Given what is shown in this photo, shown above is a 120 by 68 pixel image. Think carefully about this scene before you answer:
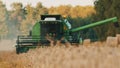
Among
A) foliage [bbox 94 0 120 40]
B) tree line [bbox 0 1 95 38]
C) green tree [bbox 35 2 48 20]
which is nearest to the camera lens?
foliage [bbox 94 0 120 40]

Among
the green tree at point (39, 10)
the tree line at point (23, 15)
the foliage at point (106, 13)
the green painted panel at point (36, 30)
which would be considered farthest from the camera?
the green tree at point (39, 10)

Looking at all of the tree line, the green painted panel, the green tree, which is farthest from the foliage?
the green tree

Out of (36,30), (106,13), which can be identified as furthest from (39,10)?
(36,30)

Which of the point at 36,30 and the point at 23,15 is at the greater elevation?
the point at 23,15

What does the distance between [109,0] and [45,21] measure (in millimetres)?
17933

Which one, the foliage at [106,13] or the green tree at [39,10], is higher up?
the green tree at [39,10]

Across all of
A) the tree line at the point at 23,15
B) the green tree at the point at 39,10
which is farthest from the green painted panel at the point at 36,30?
the green tree at the point at 39,10

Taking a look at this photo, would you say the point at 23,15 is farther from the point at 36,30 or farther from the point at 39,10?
the point at 36,30

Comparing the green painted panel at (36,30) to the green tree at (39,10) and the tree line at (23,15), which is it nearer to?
the tree line at (23,15)

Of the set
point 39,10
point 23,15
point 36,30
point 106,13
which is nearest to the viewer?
point 36,30

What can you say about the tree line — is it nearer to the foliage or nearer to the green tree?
the green tree

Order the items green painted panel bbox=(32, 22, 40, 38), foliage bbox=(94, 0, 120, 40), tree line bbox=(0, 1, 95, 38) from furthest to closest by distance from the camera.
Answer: tree line bbox=(0, 1, 95, 38) → foliage bbox=(94, 0, 120, 40) → green painted panel bbox=(32, 22, 40, 38)

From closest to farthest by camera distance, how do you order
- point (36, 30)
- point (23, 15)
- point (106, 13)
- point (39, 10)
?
point (36, 30) < point (106, 13) < point (39, 10) < point (23, 15)

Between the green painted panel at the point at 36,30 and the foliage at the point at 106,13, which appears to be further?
the foliage at the point at 106,13
